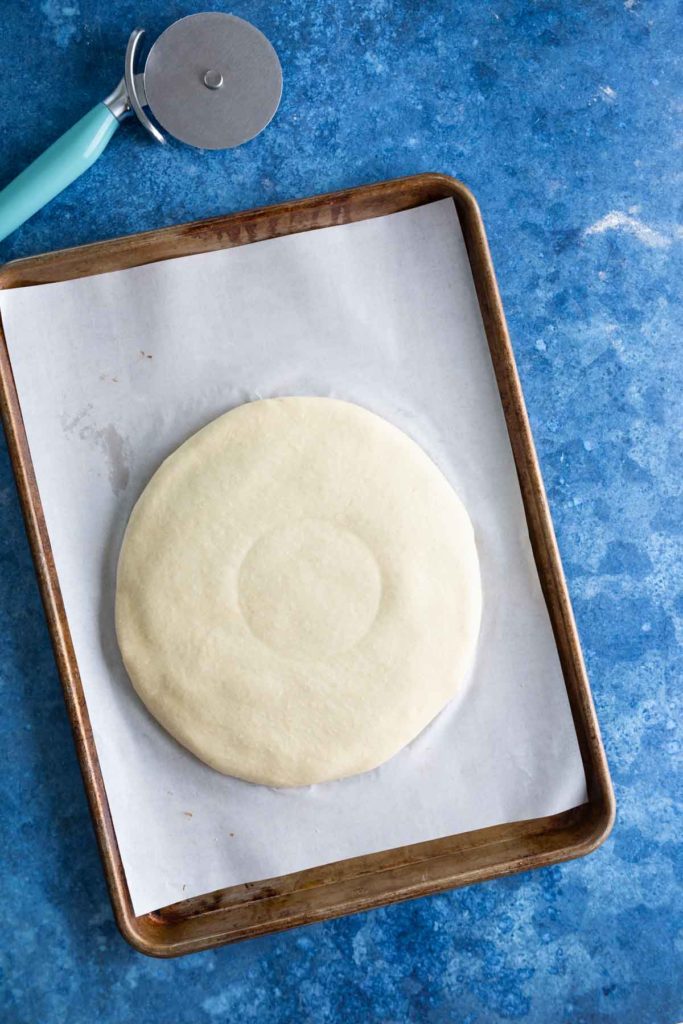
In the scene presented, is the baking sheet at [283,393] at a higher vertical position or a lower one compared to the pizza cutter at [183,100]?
lower

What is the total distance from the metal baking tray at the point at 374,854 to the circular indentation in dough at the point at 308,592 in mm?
194

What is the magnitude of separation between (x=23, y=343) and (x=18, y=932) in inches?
25.4

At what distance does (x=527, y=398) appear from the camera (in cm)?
98

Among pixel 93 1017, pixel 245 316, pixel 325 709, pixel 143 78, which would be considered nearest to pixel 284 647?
pixel 325 709

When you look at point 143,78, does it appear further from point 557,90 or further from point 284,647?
point 284,647

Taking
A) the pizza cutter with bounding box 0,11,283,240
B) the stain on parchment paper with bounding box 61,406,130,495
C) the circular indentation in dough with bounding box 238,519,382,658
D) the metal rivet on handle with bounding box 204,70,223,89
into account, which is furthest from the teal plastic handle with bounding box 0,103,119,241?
the circular indentation in dough with bounding box 238,519,382,658

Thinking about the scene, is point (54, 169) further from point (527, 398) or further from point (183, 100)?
point (527, 398)

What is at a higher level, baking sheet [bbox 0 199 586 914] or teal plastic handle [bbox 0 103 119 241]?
teal plastic handle [bbox 0 103 119 241]

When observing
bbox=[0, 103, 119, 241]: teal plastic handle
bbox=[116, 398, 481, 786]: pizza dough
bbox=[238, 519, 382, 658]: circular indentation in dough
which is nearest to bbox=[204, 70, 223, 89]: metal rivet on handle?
bbox=[0, 103, 119, 241]: teal plastic handle

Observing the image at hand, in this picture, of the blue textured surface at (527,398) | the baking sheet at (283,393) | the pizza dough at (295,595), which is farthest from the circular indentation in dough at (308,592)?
the blue textured surface at (527,398)

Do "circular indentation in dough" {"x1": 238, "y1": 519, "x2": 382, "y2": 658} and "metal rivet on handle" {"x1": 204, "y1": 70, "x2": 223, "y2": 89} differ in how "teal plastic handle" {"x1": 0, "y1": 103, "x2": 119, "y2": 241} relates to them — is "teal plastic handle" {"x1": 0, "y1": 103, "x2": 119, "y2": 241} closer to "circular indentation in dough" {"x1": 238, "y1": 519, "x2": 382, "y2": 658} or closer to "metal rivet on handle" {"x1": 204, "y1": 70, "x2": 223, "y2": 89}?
"metal rivet on handle" {"x1": 204, "y1": 70, "x2": 223, "y2": 89}

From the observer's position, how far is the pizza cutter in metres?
0.91

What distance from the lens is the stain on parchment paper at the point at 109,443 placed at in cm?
→ 93

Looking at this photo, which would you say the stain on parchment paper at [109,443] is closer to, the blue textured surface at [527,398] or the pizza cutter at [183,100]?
the blue textured surface at [527,398]
